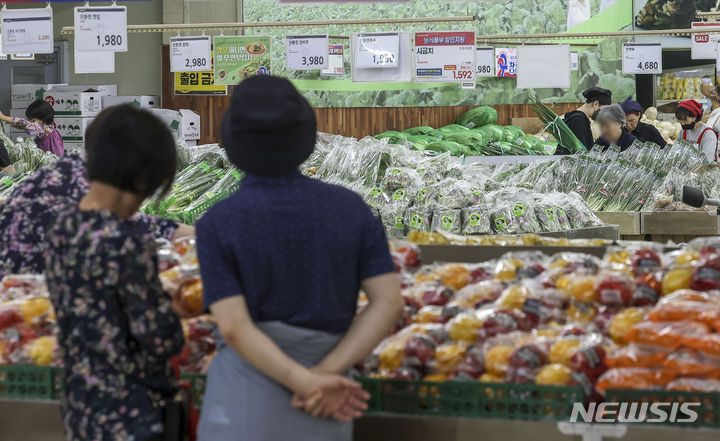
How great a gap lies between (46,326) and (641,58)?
27.7 feet

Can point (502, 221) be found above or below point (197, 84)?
below

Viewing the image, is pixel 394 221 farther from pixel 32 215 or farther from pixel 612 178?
pixel 32 215

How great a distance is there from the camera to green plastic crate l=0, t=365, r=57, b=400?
2350 millimetres

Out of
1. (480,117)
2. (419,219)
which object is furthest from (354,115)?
(419,219)

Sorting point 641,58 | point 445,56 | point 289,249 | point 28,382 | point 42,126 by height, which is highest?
point 641,58

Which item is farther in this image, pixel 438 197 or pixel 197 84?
pixel 197 84

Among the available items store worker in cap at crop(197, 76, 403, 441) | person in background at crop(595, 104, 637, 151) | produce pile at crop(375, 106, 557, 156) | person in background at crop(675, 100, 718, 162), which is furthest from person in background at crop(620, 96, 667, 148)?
store worker in cap at crop(197, 76, 403, 441)

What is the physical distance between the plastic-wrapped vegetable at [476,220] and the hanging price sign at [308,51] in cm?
339

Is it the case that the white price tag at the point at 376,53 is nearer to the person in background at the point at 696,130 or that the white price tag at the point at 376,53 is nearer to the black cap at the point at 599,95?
the black cap at the point at 599,95

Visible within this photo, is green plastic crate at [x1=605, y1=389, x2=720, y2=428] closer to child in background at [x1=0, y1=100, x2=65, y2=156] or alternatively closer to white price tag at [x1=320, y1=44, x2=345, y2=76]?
child in background at [x1=0, y1=100, x2=65, y2=156]

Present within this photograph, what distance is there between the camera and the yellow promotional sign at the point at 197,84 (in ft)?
38.5

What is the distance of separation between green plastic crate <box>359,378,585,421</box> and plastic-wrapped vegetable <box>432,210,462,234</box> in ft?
10.2

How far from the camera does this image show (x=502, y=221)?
5.32 m

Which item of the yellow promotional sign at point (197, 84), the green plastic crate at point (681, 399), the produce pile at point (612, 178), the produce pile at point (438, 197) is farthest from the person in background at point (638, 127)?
the green plastic crate at point (681, 399)
